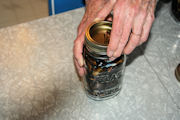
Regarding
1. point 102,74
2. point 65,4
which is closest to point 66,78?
point 102,74

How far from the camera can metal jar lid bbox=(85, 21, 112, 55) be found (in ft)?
1.35

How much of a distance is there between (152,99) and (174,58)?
0.17 m

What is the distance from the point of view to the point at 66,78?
24.1 inches

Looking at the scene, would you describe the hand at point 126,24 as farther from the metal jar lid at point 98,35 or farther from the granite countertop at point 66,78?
the granite countertop at point 66,78

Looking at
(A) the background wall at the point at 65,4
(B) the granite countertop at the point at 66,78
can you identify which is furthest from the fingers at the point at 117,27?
(A) the background wall at the point at 65,4

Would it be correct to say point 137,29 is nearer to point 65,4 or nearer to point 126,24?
point 126,24

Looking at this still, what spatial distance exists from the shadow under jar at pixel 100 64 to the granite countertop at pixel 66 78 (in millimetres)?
61

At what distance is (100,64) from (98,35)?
2.4 inches

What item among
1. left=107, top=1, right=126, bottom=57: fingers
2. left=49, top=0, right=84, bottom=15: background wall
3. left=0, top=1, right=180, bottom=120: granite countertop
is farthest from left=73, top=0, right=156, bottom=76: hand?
left=49, top=0, right=84, bottom=15: background wall

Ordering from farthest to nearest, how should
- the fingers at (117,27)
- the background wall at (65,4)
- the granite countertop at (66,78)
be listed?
the background wall at (65,4), the granite countertop at (66,78), the fingers at (117,27)

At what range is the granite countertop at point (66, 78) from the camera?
55 centimetres

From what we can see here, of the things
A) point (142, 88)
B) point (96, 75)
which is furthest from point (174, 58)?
point (96, 75)

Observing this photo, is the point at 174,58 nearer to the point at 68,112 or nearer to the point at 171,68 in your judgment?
the point at 171,68

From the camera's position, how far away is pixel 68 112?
1.81ft
